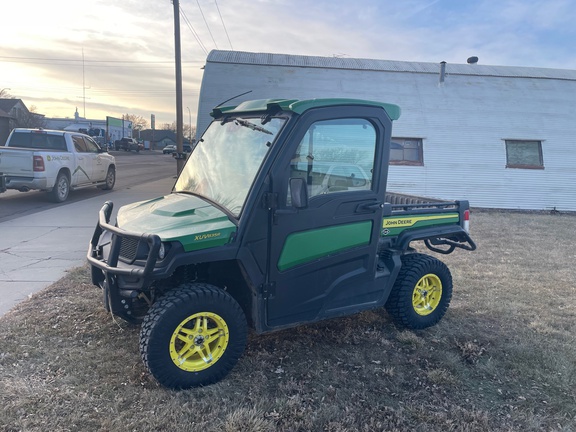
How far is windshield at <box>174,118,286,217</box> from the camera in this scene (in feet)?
11.4

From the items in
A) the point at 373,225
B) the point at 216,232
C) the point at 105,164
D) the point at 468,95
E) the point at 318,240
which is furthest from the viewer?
the point at 468,95

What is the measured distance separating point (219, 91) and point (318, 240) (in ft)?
42.1

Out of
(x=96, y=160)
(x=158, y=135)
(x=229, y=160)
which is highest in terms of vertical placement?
(x=158, y=135)

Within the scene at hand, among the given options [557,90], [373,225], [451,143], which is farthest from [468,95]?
[373,225]

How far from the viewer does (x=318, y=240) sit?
11.8ft

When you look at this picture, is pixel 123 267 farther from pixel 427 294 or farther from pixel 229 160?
pixel 427 294

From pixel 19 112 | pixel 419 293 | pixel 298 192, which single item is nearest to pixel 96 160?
pixel 419 293

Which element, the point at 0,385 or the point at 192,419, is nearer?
the point at 192,419

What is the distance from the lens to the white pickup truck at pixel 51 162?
11289 mm

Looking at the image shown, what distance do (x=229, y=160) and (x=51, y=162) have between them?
972 centimetres

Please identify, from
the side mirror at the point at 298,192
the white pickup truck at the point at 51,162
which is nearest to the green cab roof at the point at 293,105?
the side mirror at the point at 298,192

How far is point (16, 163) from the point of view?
11312 millimetres

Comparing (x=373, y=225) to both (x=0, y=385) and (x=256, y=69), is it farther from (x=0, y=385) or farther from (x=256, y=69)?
(x=256, y=69)

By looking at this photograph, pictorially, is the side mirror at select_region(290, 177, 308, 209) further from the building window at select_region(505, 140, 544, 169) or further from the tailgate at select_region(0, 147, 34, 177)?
the building window at select_region(505, 140, 544, 169)
